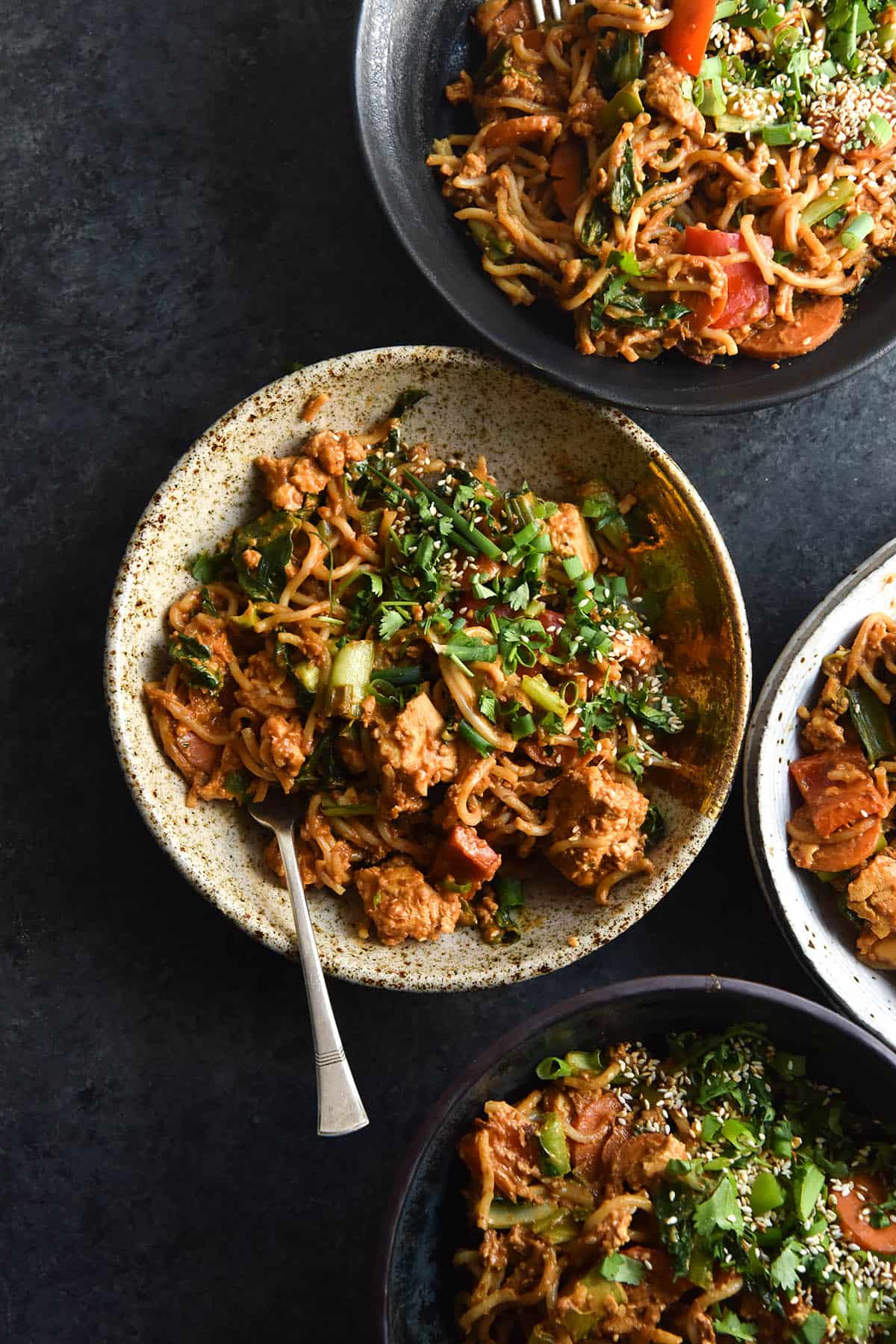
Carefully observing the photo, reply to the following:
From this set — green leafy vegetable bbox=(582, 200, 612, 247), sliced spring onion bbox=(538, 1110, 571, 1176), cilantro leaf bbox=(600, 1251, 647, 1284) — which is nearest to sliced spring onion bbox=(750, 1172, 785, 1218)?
cilantro leaf bbox=(600, 1251, 647, 1284)

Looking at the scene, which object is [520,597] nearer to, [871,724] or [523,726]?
[523,726]

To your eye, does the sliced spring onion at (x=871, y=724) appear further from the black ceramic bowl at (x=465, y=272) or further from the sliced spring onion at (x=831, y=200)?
the sliced spring onion at (x=831, y=200)

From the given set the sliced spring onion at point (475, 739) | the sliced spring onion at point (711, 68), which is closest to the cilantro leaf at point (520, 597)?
the sliced spring onion at point (475, 739)

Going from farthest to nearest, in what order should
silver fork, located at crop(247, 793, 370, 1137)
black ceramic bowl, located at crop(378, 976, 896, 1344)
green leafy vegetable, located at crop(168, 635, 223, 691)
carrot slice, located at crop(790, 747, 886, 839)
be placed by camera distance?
carrot slice, located at crop(790, 747, 886, 839), green leafy vegetable, located at crop(168, 635, 223, 691), silver fork, located at crop(247, 793, 370, 1137), black ceramic bowl, located at crop(378, 976, 896, 1344)

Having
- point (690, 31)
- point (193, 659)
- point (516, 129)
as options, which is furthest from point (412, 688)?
point (690, 31)

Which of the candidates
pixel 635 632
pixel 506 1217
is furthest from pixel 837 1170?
pixel 635 632

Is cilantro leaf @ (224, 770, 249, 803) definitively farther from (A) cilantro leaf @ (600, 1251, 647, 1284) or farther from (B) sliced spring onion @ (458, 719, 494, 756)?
(A) cilantro leaf @ (600, 1251, 647, 1284)
